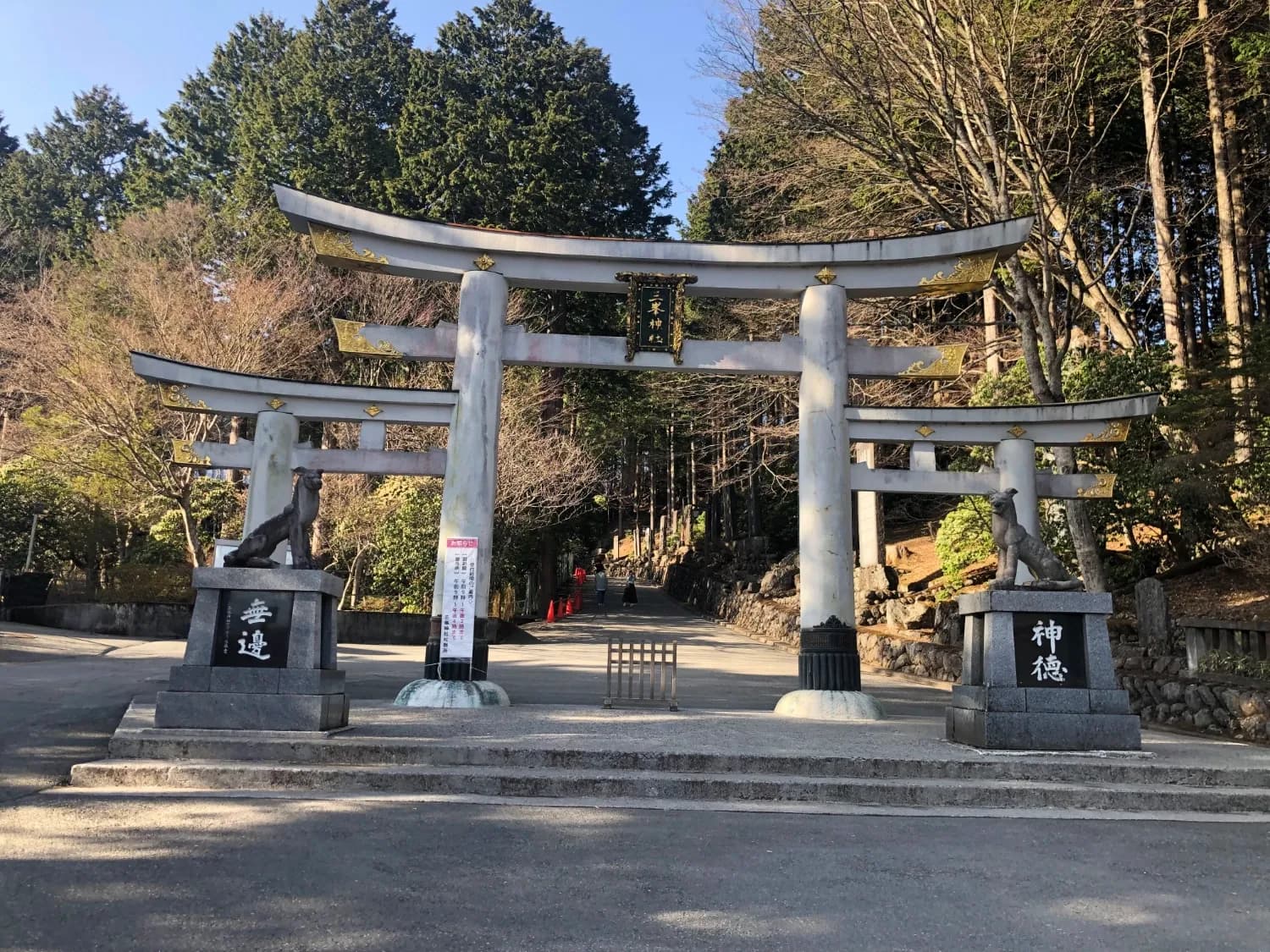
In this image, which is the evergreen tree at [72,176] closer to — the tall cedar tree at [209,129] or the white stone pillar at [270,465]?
the tall cedar tree at [209,129]

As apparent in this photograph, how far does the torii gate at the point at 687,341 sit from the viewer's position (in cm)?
1031

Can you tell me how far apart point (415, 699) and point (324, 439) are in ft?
53.3

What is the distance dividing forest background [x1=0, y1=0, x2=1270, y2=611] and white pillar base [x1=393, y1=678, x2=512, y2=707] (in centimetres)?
887

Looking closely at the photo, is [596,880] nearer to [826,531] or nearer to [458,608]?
[458,608]

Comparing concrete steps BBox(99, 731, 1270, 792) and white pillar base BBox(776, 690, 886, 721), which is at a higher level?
white pillar base BBox(776, 690, 886, 721)

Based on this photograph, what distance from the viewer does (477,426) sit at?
10.4 m

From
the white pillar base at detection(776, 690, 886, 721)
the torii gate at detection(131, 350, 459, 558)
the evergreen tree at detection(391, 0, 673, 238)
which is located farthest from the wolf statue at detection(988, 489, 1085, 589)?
the evergreen tree at detection(391, 0, 673, 238)

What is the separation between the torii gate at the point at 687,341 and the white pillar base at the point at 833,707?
1.04 feet

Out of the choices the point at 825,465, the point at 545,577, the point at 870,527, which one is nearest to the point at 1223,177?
the point at 870,527

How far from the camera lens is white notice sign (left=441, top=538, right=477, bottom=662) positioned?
9859 millimetres

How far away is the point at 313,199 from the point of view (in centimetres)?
1041

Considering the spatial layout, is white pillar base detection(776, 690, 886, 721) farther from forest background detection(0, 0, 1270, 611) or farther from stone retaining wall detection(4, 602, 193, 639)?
stone retaining wall detection(4, 602, 193, 639)

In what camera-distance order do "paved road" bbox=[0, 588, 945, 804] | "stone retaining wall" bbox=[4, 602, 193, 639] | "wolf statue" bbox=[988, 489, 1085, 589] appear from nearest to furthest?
1. "paved road" bbox=[0, 588, 945, 804]
2. "wolf statue" bbox=[988, 489, 1085, 589]
3. "stone retaining wall" bbox=[4, 602, 193, 639]

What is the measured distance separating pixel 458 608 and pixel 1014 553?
18.9 ft
